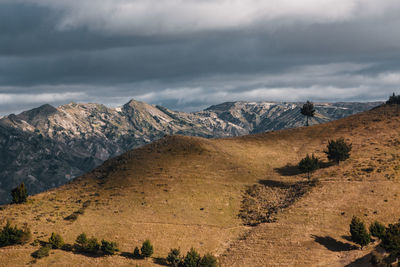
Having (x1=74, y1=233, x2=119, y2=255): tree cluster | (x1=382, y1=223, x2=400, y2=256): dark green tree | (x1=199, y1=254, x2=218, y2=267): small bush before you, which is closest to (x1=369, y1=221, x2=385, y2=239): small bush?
(x1=382, y1=223, x2=400, y2=256): dark green tree

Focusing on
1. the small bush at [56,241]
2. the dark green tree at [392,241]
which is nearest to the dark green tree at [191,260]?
the small bush at [56,241]

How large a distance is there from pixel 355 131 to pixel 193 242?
3541 inches

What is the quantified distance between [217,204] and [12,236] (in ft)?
151

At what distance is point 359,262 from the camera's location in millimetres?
57906

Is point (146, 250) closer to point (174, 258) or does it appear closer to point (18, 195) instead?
point (174, 258)

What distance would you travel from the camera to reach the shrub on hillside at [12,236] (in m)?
62.8

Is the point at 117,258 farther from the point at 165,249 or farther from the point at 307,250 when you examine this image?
the point at 307,250

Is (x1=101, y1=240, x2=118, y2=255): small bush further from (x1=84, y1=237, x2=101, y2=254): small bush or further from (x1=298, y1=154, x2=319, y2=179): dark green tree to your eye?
(x1=298, y1=154, x2=319, y2=179): dark green tree

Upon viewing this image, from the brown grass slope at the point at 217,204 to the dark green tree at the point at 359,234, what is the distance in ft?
5.05

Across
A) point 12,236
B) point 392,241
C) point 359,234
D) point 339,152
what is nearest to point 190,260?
point 359,234

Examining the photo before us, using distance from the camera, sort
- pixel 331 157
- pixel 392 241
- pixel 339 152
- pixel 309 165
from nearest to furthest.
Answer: pixel 392 241 < pixel 309 165 < pixel 339 152 < pixel 331 157

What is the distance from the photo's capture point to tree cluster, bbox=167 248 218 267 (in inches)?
2358

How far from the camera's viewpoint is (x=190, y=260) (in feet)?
198

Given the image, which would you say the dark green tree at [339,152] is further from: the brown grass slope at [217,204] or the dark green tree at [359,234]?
the dark green tree at [359,234]
